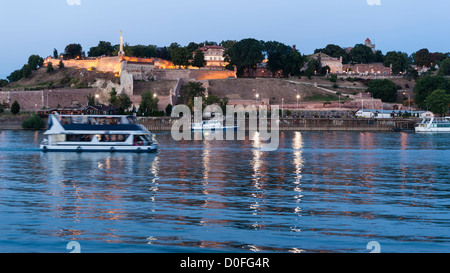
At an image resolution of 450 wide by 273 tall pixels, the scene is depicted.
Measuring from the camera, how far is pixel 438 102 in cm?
11338

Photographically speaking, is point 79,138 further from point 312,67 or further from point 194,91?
point 312,67

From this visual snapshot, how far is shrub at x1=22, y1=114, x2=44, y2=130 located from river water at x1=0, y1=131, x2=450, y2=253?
60.5 metres

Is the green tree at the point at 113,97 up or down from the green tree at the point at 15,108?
up

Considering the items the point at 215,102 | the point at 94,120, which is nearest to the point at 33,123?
the point at 215,102

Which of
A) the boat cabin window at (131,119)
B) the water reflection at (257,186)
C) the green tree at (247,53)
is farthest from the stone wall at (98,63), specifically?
the water reflection at (257,186)

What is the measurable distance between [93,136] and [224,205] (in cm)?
3042

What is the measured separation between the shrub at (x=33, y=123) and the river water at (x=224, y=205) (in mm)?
60539

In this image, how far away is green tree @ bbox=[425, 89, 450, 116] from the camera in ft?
370

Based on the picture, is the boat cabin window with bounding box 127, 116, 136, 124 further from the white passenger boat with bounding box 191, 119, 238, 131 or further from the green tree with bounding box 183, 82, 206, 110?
the green tree with bounding box 183, 82, 206, 110

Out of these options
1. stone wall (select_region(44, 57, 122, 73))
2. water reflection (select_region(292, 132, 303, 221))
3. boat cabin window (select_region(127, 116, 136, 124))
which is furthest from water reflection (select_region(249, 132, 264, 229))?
stone wall (select_region(44, 57, 122, 73))

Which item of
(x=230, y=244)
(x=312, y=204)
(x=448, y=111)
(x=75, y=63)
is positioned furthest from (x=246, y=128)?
(x=230, y=244)

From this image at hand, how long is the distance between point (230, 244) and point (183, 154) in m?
34.0

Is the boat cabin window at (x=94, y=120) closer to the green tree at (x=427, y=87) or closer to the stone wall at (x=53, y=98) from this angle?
the stone wall at (x=53, y=98)

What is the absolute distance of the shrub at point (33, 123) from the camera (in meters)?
102
